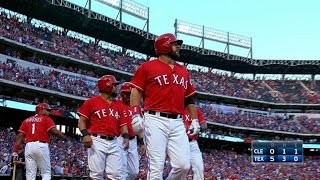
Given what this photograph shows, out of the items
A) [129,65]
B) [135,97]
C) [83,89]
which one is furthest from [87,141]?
[129,65]

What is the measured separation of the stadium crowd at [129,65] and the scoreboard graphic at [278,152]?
54.3 ft

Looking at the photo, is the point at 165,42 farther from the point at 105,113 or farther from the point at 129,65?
the point at 129,65

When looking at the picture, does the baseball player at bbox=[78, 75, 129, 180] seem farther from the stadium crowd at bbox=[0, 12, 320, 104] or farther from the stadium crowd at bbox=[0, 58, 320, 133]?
the stadium crowd at bbox=[0, 12, 320, 104]

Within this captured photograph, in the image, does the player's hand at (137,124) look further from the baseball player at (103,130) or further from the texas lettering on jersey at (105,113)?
the texas lettering on jersey at (105,113)

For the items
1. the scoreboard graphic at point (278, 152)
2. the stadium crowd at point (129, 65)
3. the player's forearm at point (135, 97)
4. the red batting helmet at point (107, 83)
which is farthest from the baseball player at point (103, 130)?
the scoreboard graphic at point (278, 152)

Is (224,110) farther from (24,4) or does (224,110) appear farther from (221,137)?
(24,4)

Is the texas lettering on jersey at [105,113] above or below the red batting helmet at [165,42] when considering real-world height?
below

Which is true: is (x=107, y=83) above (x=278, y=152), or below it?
above

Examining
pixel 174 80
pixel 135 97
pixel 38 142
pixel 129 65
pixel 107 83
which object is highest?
pixel 129 65

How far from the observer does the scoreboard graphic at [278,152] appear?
34.8 metres

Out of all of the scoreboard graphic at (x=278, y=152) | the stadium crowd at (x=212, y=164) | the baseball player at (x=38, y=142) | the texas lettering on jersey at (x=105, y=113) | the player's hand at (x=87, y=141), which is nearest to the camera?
the player's hand at (x=87, y=141)

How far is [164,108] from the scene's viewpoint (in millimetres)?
6480

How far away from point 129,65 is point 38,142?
37793 millimetres

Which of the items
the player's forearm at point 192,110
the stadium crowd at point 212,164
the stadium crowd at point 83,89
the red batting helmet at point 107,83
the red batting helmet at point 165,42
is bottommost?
the stadium crowd at point 212,164
